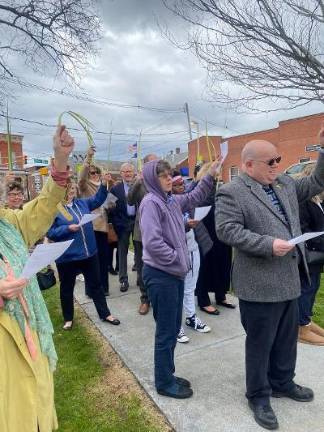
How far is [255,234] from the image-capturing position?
243 cm

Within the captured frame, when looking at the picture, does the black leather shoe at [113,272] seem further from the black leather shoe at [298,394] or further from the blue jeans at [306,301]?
the black leather shoe at [298,394]

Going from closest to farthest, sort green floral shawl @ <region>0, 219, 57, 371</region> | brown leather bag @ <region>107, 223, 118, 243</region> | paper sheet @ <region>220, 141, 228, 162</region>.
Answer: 1. green floral shawl @ <region>0, 219, 57, 371</region>
2. paper sheet @ <region>220, 141, 228, 162</region>
3. brown leather bag @ <region>107, 223, 118, 243</region>

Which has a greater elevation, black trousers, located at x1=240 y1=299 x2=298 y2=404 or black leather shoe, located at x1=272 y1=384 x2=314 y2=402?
black trousers, located at x1=240 y1=299 x2=298 y2=404

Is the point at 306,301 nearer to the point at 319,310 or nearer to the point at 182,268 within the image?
the point at 319,310

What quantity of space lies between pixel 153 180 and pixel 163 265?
0.68 metres

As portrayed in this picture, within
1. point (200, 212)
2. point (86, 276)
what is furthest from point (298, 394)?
point (86, 276)

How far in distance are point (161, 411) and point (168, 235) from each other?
1.33 m

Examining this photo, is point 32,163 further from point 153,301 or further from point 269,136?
point 269,136

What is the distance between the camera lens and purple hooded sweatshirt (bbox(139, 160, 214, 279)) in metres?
2.84

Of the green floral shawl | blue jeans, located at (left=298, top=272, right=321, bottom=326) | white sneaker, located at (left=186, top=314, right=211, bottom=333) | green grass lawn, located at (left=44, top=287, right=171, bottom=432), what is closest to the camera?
the green floral shawl

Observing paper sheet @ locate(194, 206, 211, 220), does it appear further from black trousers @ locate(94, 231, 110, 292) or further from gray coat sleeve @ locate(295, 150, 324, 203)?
black trousers @ locate(94, 231, 110, 292)

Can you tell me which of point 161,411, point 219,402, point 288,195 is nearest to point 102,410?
point 161,411

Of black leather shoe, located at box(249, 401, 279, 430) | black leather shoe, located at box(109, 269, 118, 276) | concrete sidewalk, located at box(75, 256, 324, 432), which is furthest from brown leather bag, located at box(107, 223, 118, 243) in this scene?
black leather shoe, located at box(249, 401, 279, 430)

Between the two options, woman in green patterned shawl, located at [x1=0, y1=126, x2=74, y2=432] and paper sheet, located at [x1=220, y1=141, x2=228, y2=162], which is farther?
paper sheet, located at [x1=220, y1=141, x2=228, y2=162]
